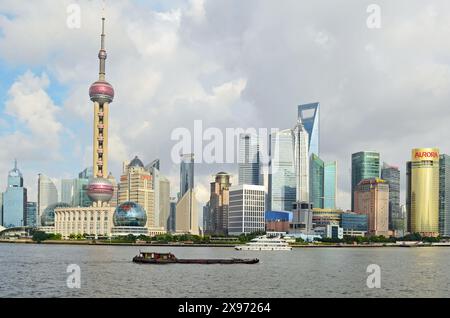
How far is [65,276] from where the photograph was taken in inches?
4050

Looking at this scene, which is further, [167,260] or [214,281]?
[167,260]

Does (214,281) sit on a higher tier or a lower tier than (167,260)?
higher

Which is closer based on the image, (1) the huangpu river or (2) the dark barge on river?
(1) the huangpu river

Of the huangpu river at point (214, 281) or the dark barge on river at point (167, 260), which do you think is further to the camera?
the dark barge on river at point (167, 260)

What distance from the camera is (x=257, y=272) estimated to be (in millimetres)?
115062

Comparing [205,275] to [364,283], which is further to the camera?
[205,275]
